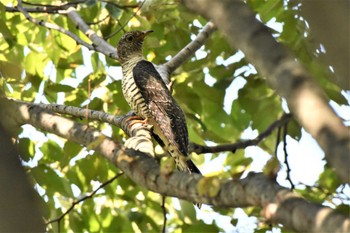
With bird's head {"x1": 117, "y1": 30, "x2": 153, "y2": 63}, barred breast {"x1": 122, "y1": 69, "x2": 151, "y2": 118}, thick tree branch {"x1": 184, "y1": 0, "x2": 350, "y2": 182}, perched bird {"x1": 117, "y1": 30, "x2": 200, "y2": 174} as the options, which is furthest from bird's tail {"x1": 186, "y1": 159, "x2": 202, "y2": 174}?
thick tree branch {"x1": 184, "y1": 0, "x2": 350, "y2": 182}

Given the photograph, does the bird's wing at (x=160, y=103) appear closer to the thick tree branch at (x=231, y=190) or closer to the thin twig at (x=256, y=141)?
the thin twig at (x=256, y=141)

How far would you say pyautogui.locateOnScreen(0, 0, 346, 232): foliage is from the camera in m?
5.50

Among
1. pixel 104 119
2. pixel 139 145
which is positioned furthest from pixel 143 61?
pixel 139 145

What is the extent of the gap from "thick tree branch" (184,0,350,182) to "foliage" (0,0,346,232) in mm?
3205

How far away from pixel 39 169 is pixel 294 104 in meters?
4.12

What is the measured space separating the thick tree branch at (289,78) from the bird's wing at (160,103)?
368 cm

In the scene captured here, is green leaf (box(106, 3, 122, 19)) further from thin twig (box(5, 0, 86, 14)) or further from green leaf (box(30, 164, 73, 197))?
green leaf (box(30, 164, 73, 197))

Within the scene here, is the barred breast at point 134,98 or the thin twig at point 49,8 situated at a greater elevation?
the thin twig at point 49,8

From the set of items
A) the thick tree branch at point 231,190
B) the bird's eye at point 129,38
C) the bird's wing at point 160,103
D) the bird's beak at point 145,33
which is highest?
the bird's eye at point 129,38

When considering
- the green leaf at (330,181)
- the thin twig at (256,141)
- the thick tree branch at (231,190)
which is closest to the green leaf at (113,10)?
the green leaf at (330,181)

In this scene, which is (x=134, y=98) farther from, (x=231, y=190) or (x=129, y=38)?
(x=231, y=190)

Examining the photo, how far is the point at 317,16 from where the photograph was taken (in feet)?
5.16

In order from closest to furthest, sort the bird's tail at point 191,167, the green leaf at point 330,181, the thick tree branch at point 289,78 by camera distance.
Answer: the thick tree branch at point 289,78, the green leaf at point 330,181, the bird's tail at point 191,167

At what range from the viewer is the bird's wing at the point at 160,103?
557 cm
